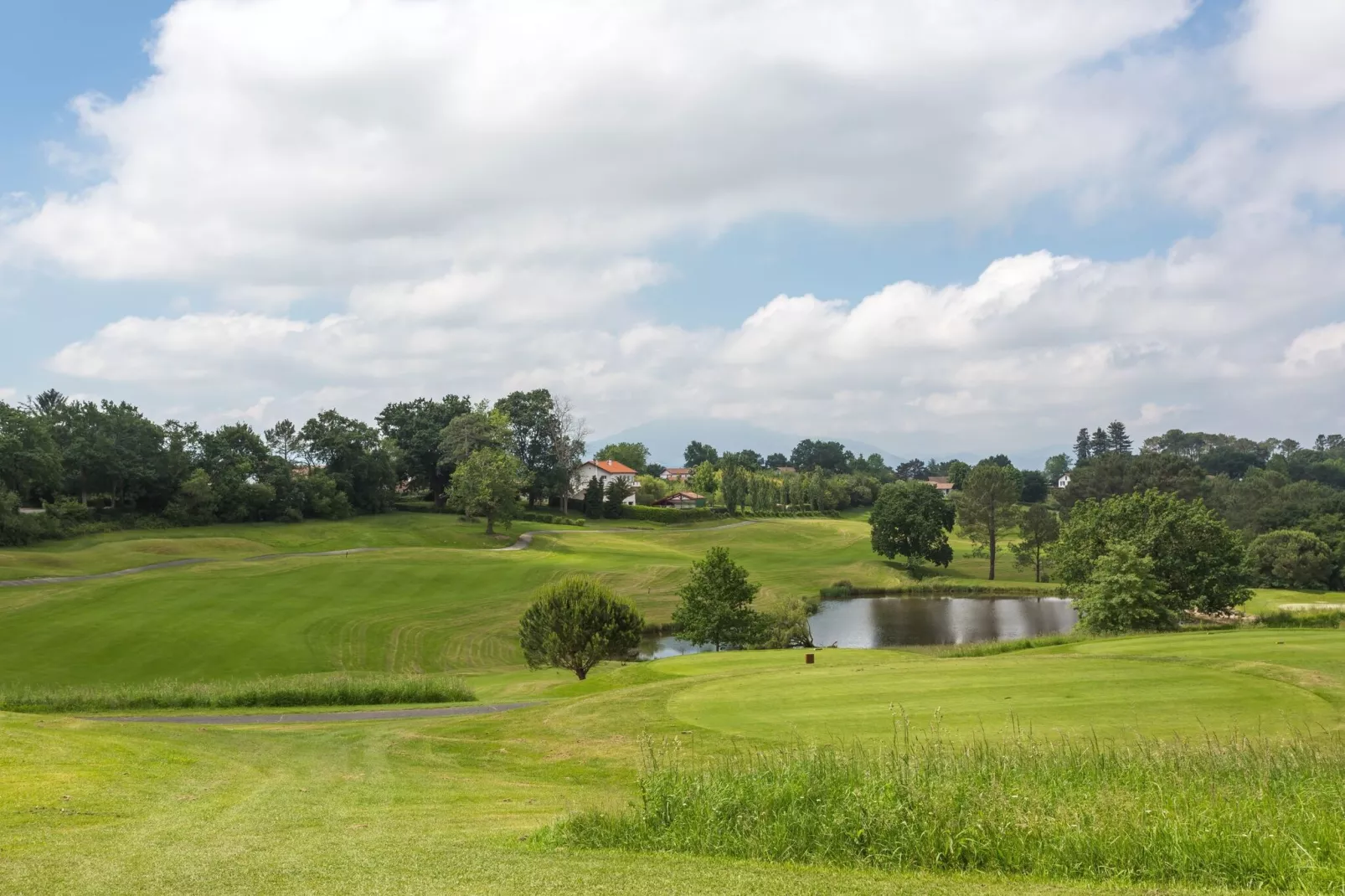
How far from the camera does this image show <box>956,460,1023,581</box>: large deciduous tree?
299 ft

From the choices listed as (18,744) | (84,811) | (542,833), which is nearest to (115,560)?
(18,744)

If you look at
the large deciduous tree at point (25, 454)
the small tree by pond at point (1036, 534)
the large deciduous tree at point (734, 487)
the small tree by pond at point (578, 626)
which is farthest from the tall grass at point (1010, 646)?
the large deciduous tree at point (734, 487)

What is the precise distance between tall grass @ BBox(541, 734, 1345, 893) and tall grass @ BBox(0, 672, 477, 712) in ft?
62.2

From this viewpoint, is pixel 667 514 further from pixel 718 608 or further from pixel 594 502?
pixel 718 608

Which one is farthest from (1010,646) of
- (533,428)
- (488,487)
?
(533,428)

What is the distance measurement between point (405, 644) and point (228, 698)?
786 inches

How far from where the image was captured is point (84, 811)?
11.1m

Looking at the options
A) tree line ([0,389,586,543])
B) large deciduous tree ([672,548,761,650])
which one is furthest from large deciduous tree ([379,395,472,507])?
large deciduous tree ([672,548,761,650])

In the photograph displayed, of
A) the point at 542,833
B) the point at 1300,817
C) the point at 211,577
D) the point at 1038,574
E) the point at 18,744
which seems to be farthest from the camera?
the point at 1038,574

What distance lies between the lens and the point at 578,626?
38.3 meters

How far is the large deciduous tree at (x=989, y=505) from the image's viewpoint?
9119 centimetres

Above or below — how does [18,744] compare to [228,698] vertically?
above

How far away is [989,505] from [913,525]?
29.6ft

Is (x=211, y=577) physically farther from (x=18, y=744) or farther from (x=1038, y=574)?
(x=1038, y=574)
